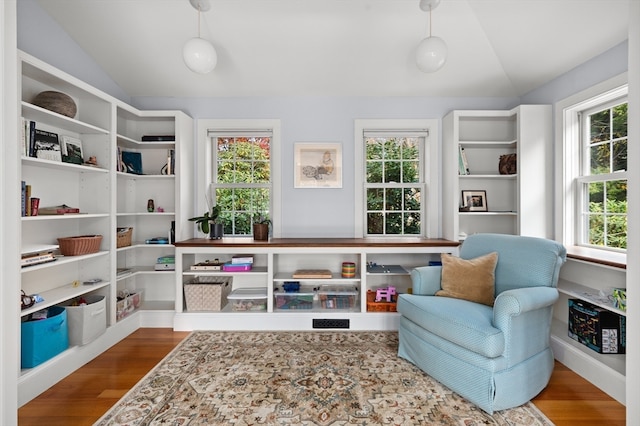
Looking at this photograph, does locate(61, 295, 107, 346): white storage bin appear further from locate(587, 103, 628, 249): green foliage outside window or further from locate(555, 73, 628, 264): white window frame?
locate(587, 103, 628, 249): green foliage outside window

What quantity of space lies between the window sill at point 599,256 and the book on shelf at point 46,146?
12.3 ft

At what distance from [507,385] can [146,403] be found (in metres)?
2.10

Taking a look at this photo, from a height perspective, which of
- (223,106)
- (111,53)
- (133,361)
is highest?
(111,53)

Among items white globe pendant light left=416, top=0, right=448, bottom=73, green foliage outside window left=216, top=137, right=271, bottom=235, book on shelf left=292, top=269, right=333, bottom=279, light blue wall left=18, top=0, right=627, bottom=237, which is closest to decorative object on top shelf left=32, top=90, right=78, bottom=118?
light blue wall left=18, top=0, right=627, bottom=237

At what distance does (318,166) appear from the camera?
11.2ft

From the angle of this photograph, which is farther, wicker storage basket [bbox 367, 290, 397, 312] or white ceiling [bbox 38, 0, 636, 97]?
wicker storage basket [bbox 367, 290, 397, 312]

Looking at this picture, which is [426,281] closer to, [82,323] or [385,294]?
[385,294]

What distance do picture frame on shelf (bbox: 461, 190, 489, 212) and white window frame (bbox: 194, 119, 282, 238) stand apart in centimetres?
192

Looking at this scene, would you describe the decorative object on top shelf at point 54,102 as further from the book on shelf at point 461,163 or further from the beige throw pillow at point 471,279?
the book on shelf at point 461,163

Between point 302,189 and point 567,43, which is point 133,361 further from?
point 567,43

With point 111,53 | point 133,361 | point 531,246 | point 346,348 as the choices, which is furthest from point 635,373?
point 111,53

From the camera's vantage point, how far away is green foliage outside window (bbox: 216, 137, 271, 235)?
11.6 feet

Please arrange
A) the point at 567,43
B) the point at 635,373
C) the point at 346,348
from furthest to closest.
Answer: the point at 346,348
the point at 567,43
the point at 635,373

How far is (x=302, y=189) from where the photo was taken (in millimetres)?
3420
